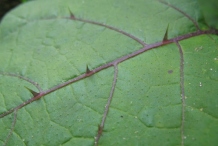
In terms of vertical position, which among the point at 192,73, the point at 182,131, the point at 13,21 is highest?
the point at 13,21

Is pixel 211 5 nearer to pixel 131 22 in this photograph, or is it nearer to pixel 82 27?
pixel 131 22

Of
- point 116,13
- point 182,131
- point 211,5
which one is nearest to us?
point 182,131

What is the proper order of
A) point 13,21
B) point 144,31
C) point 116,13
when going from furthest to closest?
point 13,21 → point 116,13 → point 144,31

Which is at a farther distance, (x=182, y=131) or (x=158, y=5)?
(x=158, y=5)

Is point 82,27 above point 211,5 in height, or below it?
above

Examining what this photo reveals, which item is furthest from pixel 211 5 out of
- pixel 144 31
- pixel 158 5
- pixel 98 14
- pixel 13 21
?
pixel 13 21

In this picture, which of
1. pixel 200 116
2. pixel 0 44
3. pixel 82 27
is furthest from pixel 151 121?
pixel 0 44

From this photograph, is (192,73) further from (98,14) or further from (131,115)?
(98,14)
